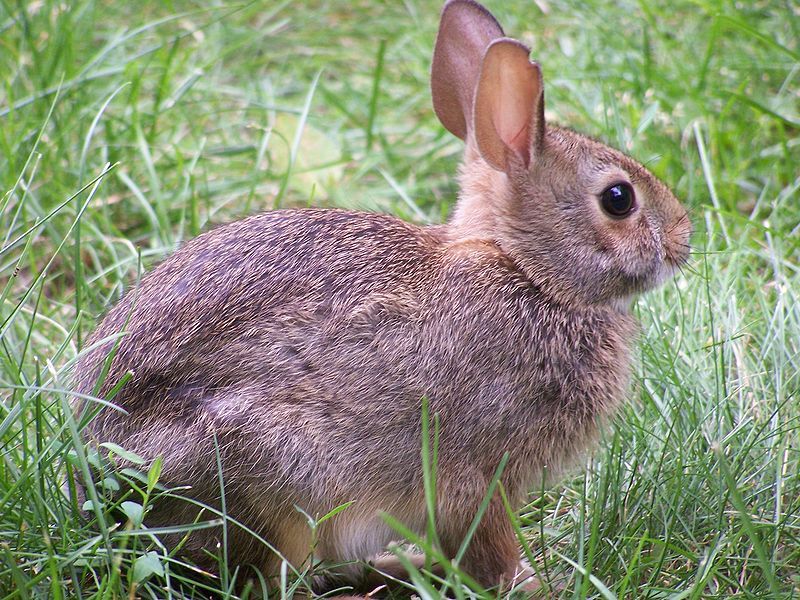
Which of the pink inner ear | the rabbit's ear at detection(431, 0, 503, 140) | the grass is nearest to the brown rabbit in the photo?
the pink inner ear

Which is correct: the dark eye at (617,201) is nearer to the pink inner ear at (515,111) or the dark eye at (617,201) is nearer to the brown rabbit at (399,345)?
the brown rabbit at (399,345)

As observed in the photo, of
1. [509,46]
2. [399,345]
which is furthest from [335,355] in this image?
[509,46]

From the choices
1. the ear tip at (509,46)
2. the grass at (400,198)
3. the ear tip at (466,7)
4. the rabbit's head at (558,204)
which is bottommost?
the grass at (400,198)

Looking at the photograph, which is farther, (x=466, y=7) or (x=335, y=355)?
(x=466, y=7)

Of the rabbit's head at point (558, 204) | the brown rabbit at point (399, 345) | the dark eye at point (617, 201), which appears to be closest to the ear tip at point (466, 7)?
the rabbit's head at point (558, 204)

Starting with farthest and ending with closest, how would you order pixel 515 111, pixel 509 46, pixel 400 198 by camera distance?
1. pixel 400 198
2. pixel 515 111
3. pixel 509 46

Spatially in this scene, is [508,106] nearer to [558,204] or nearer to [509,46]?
[509,46]

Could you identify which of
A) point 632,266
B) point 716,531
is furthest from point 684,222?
point 716,531

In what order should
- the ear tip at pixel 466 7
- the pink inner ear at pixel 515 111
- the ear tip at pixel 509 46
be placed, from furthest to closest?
1. the ear tip at pixel 466 7
2. the pink inner ear at pixel 515 111
3. the ear tip at pixel 509 46
